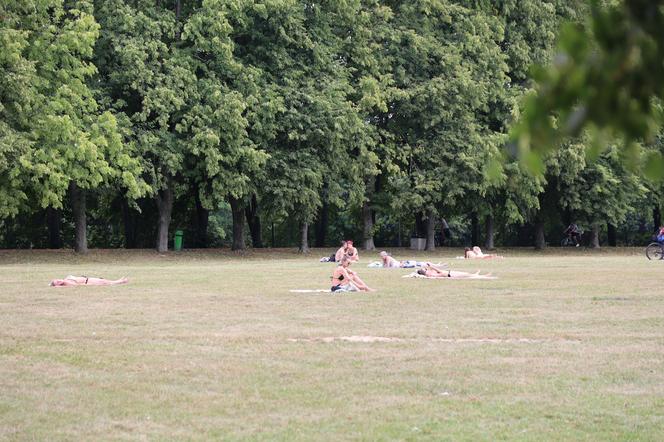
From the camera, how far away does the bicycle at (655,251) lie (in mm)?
42831

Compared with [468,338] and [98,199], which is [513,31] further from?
[468,338]

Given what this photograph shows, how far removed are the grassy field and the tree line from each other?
18.6m

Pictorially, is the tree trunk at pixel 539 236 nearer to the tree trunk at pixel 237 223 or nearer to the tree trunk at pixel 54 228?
the tree trunk at pixel 237 223

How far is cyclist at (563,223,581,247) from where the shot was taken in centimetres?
6141

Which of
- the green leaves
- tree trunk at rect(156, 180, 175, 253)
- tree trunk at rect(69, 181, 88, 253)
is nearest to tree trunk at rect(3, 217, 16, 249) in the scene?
tree trunk at rect(69, 181, 88, 253)

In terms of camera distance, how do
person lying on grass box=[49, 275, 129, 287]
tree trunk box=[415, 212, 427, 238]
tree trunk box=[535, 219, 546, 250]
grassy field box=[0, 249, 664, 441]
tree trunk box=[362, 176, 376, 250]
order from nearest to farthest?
1. grassy field box=[0, 249, 664, 441]
2. person lying on grass box=[49, 275, 129, 287]
3. tree trunk box=[362, 176, 376, 250]
4. tree trunk box=[415, 212, 427, 238]
5. tree trunk box=[535, 219, 546, 250]

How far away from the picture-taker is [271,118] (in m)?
47.6

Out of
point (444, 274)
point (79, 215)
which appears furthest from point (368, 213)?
point (444, 274)

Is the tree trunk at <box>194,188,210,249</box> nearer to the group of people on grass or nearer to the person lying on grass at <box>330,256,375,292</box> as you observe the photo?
the group of people on grass

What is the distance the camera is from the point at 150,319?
18.0 metres

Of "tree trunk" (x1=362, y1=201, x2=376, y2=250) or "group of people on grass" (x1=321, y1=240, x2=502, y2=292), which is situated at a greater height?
"tree trunk" (x1=362, y1=201, x2=376, y2=250)

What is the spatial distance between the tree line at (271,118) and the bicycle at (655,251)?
5.36m

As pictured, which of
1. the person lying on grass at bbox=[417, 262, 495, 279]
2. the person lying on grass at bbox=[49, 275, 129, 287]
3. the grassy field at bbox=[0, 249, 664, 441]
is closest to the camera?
the grassy field at bbox=[0, 249, 664, 441]

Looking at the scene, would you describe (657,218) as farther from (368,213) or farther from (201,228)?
(201,228)
